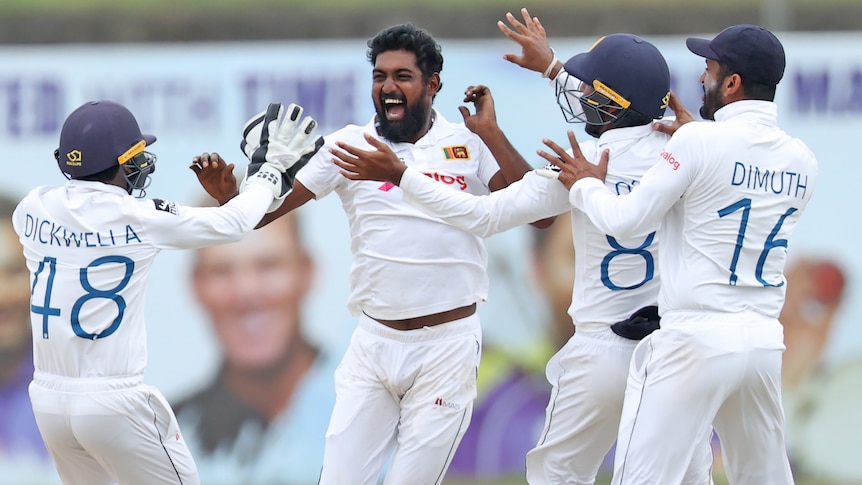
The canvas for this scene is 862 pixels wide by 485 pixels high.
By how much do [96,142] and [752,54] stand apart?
101 inches

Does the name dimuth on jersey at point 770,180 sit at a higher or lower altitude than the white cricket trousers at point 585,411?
higher

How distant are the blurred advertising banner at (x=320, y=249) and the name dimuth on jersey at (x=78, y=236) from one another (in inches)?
143

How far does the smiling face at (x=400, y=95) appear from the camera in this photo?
5.57m

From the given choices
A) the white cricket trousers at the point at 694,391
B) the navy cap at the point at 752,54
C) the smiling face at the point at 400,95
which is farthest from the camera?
the smiling face at the point at 400,95

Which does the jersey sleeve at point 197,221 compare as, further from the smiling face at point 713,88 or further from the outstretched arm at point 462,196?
the smiling face at point 713,88

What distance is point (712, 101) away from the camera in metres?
5.04

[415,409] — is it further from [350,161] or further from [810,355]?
[810,355]

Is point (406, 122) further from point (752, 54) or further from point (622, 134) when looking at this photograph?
point (752, 54)

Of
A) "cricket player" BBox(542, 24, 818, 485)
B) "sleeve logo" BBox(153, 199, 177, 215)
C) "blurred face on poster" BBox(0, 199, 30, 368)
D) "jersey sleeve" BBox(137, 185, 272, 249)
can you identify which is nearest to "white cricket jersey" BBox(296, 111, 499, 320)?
"jersey sleeve" BBox(137, 185, 272, 249)

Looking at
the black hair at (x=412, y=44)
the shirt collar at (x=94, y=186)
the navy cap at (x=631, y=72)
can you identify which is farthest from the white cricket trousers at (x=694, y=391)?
the shirt collar at (x=94, y=186)

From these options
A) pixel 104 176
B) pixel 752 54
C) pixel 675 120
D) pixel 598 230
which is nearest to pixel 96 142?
pixel 104 176

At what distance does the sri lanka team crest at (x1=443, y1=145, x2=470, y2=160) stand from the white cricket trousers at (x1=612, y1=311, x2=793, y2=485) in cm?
124

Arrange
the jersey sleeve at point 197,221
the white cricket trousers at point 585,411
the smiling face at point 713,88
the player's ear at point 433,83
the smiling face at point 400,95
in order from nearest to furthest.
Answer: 1. the smiling face at point 713,88
2. the jersey sleeve at point 197,221
3. the white cricket trousers at point 585,411
4. the smiling face at point 400,95
5. the player's ear at point 433,83

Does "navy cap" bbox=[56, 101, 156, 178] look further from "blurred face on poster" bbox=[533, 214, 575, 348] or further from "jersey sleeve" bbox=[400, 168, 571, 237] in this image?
"blurred face on poster" bbox=[533, 214, 575, 348]
